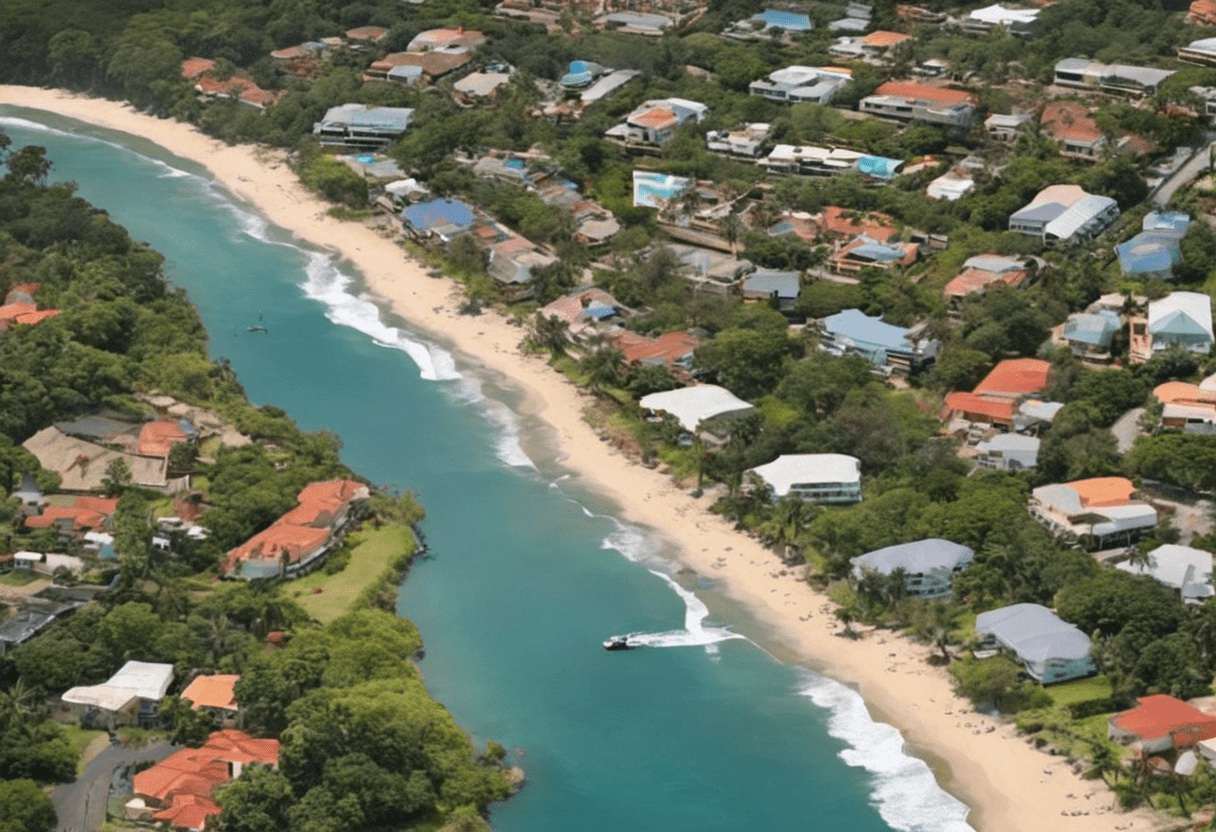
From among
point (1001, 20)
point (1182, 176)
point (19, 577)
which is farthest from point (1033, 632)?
point (1001, 20)

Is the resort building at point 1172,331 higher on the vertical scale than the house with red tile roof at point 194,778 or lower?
higher

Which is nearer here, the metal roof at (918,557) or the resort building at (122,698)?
the resort building at (122,698)

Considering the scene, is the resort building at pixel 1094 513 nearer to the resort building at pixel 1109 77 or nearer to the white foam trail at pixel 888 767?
the white foam trail at pixel 888 767

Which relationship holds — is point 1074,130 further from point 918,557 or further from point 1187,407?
point 918,557

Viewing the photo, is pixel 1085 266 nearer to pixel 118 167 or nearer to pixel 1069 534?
pixel 1069 534

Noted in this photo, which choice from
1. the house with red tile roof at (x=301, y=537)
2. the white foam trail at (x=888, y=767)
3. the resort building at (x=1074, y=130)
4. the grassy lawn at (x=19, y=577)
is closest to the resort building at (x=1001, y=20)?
the resort building at (x=1074, y=130)

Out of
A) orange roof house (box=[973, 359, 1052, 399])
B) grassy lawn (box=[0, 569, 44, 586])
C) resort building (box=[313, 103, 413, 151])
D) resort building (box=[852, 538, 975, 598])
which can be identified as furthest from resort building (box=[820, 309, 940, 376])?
resort building (box=[313, 103, 413, 151])

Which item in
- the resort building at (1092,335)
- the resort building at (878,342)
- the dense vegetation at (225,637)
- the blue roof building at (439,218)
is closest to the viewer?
the dense vegetation at (225,637)
